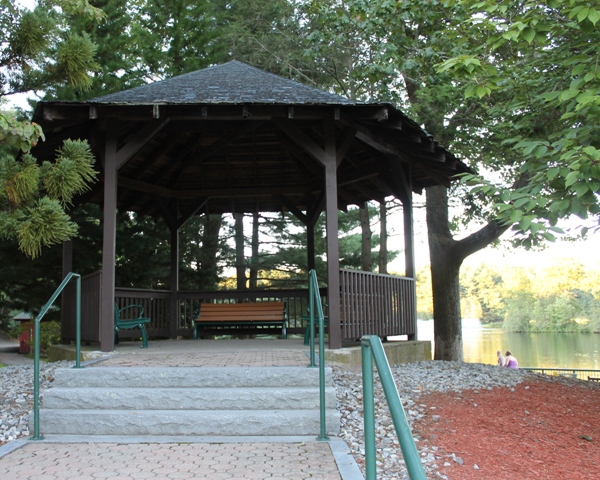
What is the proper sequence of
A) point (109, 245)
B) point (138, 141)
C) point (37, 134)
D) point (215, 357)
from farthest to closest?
1. point (138, 141)
2. point (109, 245)
3. point (215, 357)
4. point (37, 134)

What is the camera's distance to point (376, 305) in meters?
7.95

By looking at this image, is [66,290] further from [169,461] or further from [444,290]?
[444,290]

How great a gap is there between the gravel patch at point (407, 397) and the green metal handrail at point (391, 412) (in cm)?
122

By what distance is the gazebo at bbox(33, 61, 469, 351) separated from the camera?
6.63m

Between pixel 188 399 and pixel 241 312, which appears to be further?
pixel 241 312

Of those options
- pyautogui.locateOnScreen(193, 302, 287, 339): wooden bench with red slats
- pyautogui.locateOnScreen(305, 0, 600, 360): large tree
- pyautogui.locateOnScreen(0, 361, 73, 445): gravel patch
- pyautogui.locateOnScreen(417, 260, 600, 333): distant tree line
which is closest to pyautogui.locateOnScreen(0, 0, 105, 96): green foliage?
pyautogui.locateOnScreen(0, 361, 73, 445): gravel patch

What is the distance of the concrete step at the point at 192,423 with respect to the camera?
169 inches

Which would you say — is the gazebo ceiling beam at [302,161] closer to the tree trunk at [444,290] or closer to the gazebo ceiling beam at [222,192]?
the gazebo ceiling beam at [222,192]

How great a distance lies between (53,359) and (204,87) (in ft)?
14.2

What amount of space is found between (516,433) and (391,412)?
349cm

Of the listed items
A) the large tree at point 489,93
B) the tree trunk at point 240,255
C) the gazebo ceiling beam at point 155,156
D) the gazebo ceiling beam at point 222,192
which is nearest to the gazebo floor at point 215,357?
the large tree at point 489,93

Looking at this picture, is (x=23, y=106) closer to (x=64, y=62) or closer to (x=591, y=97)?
(x=64, y=62)

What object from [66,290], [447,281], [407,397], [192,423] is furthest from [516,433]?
[447,281]

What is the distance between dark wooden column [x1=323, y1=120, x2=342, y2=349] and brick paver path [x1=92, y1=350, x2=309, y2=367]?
0.57 m
